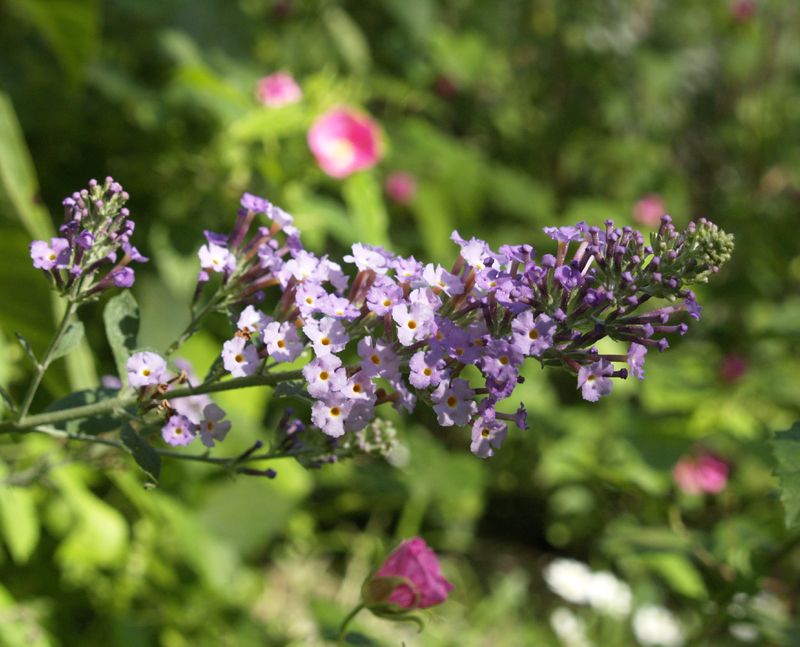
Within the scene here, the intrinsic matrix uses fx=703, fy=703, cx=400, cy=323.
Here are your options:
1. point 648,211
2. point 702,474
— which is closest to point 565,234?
point 702,474

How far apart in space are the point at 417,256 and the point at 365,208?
71 cm

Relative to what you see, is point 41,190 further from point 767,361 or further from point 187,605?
point 767,361

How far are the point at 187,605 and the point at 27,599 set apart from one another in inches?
16.4

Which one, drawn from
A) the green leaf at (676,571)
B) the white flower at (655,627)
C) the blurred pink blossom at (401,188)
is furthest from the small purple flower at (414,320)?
the white flower at (655,627)

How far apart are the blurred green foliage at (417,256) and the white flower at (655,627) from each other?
0.07 meters

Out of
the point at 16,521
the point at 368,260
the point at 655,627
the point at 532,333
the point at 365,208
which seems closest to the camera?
the point at 532,333

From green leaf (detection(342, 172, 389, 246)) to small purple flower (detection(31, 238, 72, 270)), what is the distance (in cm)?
118

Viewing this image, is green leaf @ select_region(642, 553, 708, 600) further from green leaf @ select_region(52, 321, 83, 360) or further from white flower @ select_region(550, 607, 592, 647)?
green leaf @ select_region(52, 321, 83, 360)

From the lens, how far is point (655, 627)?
242cm

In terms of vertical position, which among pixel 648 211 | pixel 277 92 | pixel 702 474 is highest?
pixel 648 211

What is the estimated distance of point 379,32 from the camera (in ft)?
10.1

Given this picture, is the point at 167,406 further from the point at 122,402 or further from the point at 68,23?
the point at 68,23

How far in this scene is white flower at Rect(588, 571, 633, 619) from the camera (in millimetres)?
2502

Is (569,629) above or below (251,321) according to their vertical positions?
above
